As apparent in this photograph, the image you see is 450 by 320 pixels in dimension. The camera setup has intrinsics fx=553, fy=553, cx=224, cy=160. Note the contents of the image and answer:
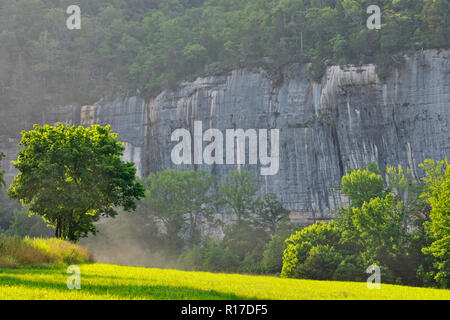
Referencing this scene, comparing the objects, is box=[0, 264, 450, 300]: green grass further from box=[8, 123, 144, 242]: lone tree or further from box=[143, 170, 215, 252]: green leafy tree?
box=[143, 170, 215, 252]: green leafy tree

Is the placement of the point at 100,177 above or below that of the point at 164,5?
below

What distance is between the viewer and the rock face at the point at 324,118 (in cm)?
5706

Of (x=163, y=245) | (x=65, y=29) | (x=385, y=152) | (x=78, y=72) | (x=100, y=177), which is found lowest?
(x=163, y=245)

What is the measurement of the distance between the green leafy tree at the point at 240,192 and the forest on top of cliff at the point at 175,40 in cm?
1474

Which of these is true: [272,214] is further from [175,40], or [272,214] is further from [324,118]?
[175,40]

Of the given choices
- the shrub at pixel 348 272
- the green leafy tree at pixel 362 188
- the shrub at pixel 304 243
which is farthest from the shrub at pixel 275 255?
the shrub at pixel 348 272

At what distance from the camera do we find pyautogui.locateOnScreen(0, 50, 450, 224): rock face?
5706 centimetres

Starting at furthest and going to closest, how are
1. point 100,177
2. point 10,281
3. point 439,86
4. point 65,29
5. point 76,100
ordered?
point 65,29 < point 76,100 < point 439,86 < point 100,177 < point 10,281

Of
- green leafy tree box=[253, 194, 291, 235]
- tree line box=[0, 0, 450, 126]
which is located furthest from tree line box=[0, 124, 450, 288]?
tree line box=[0, 0, 450, 126]

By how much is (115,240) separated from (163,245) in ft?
20.6
